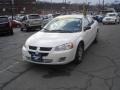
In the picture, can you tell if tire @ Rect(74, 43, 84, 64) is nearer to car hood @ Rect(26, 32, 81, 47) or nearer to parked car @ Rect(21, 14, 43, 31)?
car hood @ Rect(26, 32, 81, 47)

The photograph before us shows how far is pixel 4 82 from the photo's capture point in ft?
17.2

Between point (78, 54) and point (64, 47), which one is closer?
point (64, 47)

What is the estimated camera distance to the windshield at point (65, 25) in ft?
23.4

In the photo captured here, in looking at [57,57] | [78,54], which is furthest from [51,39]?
[78,54]

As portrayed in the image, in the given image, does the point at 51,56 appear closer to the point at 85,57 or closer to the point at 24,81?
the point at 24,81

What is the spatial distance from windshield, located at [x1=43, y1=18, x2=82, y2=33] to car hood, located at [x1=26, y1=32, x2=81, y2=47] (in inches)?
18.3

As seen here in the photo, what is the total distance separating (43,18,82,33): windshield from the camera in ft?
23.4

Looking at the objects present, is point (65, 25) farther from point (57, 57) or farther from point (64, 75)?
point (64, 75)

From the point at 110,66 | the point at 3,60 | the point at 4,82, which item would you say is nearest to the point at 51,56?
the point at 4,82

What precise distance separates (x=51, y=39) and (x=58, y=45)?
46 centimetres

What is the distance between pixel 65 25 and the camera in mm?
7363

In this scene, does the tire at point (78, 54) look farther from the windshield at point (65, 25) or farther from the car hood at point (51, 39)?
the windshield at point (65, 25)

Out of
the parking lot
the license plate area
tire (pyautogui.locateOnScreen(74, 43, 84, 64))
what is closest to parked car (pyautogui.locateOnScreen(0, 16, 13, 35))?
the parking lot

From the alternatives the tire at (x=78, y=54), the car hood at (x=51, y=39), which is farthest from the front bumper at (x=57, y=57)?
the tire at (x=78, y=54)
